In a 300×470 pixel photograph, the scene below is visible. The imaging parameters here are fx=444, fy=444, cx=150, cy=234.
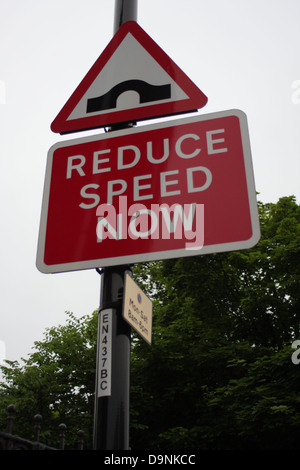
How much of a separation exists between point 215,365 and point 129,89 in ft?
42.5

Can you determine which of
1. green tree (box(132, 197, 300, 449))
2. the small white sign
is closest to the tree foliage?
green tree (box(132, 197, 300, 449))

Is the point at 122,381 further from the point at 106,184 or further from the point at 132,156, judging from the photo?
the point at 132,156

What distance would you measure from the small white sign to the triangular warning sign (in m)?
0.76

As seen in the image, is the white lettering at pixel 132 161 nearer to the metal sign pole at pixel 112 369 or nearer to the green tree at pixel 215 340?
the metal sign pole at pixel 112 369

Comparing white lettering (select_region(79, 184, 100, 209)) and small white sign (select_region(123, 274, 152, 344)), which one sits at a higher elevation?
white lettering (select_region(79, 184, 100, 209))

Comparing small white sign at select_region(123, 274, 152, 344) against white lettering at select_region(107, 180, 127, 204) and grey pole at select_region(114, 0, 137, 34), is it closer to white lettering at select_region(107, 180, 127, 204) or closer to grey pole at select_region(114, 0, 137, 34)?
white lettering at select_region(107, 180, 127, 204)

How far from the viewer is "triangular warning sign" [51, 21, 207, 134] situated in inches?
77.4

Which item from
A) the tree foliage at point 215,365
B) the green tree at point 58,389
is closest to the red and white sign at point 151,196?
the tree foliage at point 215,365

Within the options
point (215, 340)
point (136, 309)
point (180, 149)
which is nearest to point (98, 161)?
point (180, 149)

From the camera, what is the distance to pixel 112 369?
1.52 m

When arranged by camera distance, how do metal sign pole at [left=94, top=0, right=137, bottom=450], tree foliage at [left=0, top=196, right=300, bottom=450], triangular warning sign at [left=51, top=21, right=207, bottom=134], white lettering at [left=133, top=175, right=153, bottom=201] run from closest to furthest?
metal sign pole at [left=94, top=0, right=137, bottom=450]
white lettering at [left=133, top=175, right=153, bottom=201]
triangular warning sign at [left=51, top=21, right=207, bottom=134]
tree foliage at [left=0, top=196, right=300, bottom=450]

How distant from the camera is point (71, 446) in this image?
15.0 meters

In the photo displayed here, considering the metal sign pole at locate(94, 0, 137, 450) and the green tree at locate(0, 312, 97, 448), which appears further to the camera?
the green tree at locate(0, 312, 97, 448)

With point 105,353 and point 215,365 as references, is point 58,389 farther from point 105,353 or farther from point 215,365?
point 105,353
